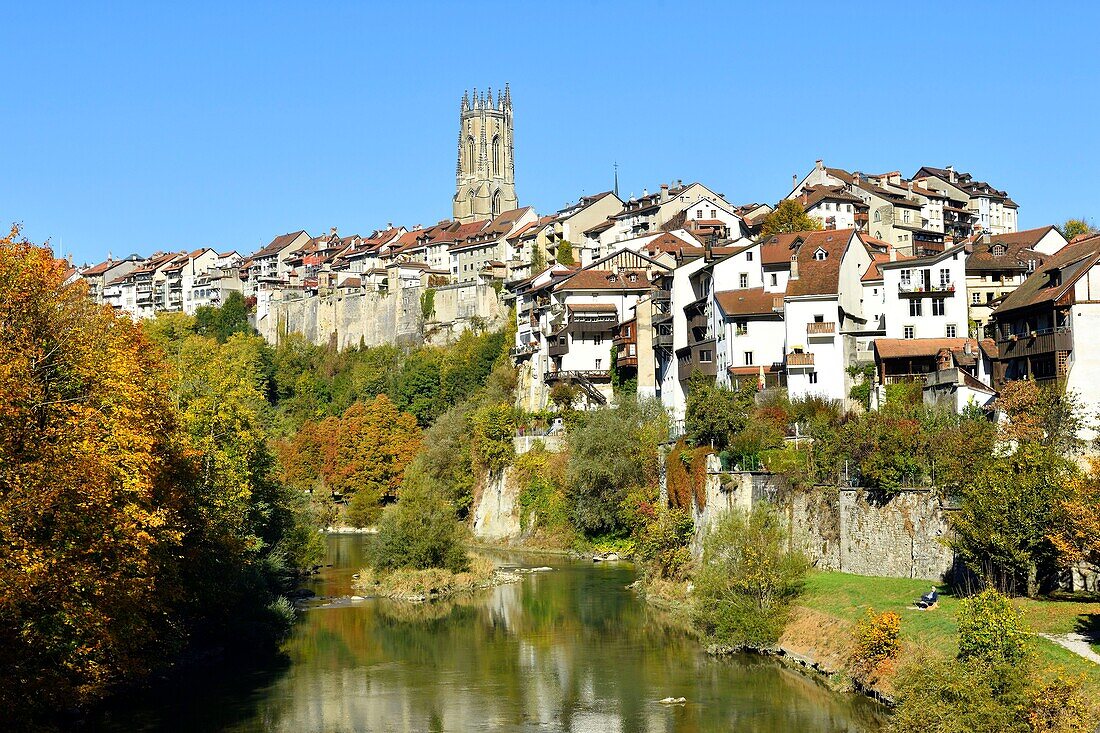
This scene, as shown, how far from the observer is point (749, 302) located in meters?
57.1

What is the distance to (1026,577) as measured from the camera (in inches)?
1252

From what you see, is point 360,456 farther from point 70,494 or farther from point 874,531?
point 70,494

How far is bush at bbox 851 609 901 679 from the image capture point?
3014 cm

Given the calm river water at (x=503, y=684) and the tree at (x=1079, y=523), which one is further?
the calm river water at (x=503, y=684)

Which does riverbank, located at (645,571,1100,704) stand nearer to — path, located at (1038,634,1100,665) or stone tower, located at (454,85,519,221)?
path, located at (1038,634,1100,665)

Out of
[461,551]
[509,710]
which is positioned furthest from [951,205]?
[509,710]

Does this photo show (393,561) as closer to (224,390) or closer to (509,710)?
(224,390)

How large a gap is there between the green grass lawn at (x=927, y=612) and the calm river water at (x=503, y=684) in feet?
7.16

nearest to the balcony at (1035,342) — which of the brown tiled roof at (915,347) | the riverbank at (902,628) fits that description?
the brown tiled roof at (915,347)

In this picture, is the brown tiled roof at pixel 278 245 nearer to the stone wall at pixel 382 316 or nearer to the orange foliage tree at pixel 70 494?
the stone wall at pixel 382 316

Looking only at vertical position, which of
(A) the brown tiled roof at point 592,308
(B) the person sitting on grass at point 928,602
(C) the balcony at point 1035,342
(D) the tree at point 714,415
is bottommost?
(B) the person sitting on grass at point 928,602

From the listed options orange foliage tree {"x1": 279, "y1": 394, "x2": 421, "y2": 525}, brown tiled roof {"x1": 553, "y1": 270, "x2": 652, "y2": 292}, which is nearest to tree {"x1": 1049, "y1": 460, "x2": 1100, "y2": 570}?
brown tiled roof {"x1": 553, "y1": 270, "x2": 652, "y2": 292}

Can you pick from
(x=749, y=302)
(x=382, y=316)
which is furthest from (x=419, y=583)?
(x=382, y=316)

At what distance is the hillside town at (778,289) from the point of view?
169ft
